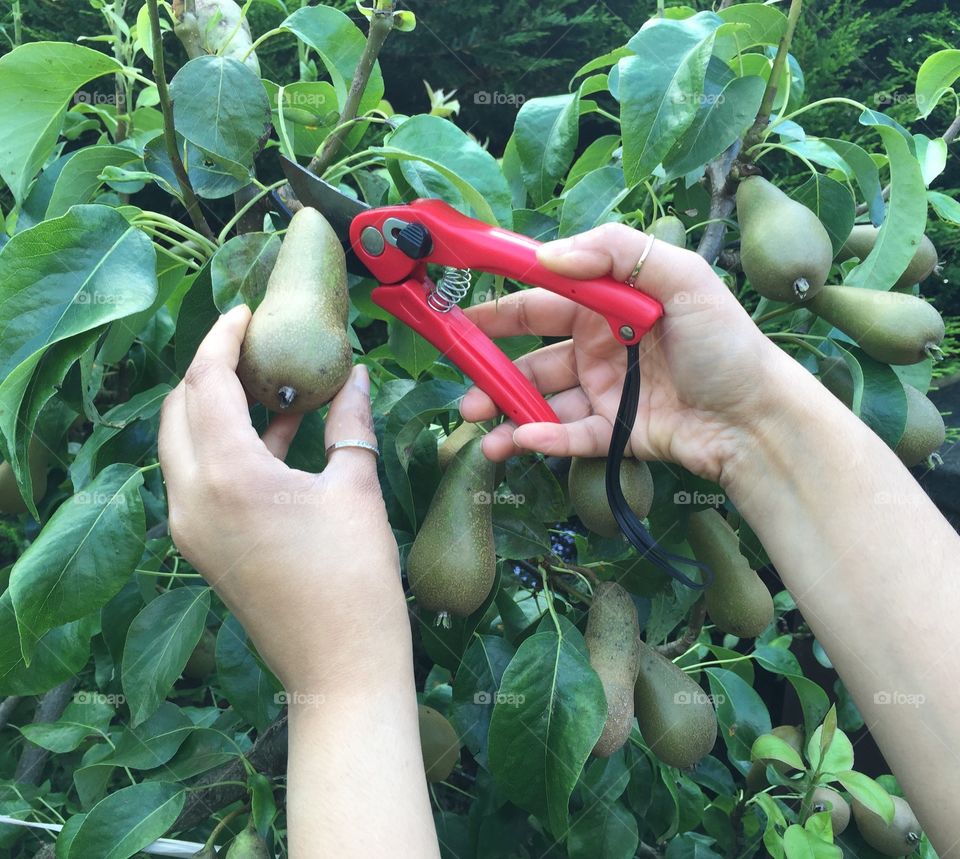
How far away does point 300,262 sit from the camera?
2.87ft

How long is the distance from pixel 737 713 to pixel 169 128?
1139 mm

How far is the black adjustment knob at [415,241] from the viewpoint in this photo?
93cm

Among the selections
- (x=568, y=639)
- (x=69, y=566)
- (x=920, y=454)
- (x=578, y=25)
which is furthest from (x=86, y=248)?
(x=578, y=25)

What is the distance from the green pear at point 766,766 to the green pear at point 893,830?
119 millimetres

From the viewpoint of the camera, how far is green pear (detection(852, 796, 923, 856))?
126 centimetres

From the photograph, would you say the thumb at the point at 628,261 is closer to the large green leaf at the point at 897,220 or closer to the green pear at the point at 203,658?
the large green leaf at the point at 897,220

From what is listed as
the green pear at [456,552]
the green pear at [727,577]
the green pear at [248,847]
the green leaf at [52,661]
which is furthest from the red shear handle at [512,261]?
the green pear at [248,847]

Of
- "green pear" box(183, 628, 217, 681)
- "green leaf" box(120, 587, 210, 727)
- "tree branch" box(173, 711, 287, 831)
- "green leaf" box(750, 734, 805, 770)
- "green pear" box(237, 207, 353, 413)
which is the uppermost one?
"green pear" box(237, 207, 353, 413)

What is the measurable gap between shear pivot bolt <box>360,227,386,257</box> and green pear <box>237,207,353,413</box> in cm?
9

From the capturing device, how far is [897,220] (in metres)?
1.00

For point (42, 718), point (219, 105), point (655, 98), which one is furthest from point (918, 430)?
point (42, 718)

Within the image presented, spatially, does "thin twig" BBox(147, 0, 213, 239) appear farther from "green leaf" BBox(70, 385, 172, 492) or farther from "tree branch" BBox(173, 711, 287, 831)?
"tree branch" BBox(173, 711, 287, 831)

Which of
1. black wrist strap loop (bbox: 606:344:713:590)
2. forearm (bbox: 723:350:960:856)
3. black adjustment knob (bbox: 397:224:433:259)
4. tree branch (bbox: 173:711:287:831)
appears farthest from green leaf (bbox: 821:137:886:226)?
tree branch (bbox: 173:711:287:831)

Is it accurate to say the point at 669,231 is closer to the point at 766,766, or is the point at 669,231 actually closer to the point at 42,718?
the point at 766,766
